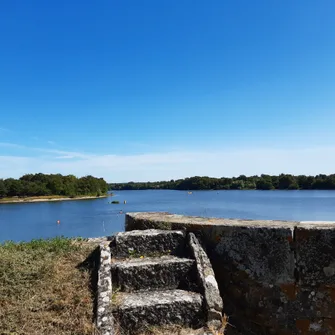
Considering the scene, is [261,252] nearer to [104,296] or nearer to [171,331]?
[171,331]

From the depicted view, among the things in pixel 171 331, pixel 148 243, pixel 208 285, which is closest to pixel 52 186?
pixel 148 243

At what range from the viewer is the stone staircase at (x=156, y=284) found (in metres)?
2.86

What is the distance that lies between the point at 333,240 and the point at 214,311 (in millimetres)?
1405

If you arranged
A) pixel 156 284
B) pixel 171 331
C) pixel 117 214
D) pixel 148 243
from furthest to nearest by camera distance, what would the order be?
pixel 117 214 < pixel 148 243 < pixel 156 284 < pixel 171 331

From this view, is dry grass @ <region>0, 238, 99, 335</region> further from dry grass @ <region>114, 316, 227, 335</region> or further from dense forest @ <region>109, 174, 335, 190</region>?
dense forest @ <region>109, 174, 335, 190</region>

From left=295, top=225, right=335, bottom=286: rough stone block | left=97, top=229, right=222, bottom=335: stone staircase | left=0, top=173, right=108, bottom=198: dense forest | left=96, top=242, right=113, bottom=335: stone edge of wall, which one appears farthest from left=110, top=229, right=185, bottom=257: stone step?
left=0, top=173, right=108, bottom=198: dense forest

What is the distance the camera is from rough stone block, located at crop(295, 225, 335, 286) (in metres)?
3.23

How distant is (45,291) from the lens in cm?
309

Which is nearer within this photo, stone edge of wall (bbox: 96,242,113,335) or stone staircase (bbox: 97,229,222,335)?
stone edge of wall (bbox: 96,242,113,335)

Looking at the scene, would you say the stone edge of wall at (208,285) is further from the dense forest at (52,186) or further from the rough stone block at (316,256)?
the dense forest at (52,186)

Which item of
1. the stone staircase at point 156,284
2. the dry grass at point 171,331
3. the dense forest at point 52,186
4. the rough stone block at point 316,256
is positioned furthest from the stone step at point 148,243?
the dense forest at point 52,186

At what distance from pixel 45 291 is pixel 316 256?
2.70m

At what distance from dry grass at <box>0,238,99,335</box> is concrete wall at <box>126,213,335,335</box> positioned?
1509 millimetres

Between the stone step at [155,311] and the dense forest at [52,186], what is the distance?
100917mm
